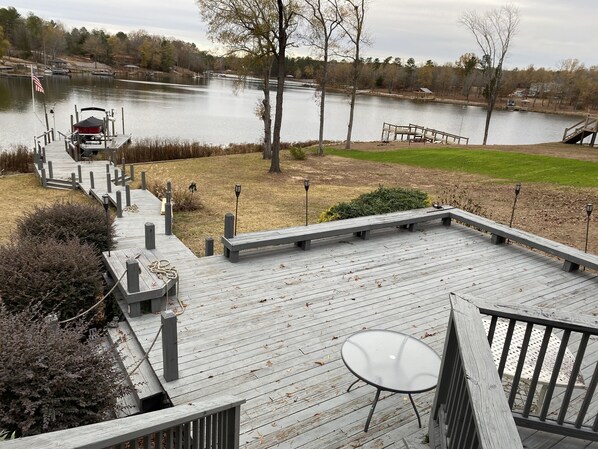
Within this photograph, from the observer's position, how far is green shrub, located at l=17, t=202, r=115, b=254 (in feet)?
20.4

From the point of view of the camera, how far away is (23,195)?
12477 mm

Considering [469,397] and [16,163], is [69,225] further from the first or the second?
[16,163]

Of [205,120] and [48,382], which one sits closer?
[48,382]

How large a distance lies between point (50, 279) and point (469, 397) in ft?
14.9

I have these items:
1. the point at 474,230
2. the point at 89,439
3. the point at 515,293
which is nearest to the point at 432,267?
the point at 515,293

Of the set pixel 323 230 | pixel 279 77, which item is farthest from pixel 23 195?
pixel 323 230

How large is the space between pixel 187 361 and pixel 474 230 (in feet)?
21.1

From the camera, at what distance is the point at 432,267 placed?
638 cm

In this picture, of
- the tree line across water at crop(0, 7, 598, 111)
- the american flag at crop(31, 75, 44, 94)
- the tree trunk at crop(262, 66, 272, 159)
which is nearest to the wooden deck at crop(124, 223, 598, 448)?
the tree trunk at crop(262, 66, 272, 159)

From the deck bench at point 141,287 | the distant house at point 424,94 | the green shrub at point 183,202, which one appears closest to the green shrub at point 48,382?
the deck bench at point 141,287

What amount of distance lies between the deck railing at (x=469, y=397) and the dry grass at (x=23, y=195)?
32.8 ft

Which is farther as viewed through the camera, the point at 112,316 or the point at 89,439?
the point at 112,316

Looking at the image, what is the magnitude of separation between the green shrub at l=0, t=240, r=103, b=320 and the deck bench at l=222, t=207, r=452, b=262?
72.7 inches

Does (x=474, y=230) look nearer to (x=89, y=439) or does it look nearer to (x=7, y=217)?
(x=89, y=439)
